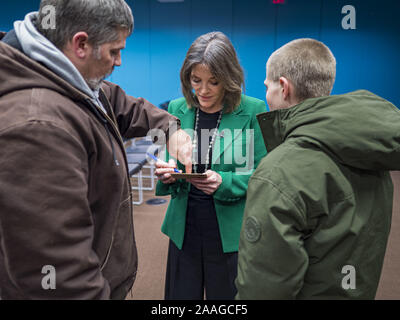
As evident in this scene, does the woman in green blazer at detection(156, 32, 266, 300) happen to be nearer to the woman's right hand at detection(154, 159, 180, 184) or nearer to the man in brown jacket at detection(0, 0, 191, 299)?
the woman's right hand at detection(154, 159, 180, 184)

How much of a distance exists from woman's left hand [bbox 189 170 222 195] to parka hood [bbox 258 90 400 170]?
0.54 meters

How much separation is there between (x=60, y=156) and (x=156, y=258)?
241cm

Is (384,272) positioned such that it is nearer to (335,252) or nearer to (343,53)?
(335,252)

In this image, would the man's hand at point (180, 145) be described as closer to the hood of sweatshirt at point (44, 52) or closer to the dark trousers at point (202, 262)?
the dark trousers at point (202, 262)

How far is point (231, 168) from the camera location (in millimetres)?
1482

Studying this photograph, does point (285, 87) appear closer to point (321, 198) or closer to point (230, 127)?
point (321, 198)

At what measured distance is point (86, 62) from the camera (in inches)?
31.2

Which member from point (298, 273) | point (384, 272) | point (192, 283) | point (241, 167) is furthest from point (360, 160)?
point (384, 272)

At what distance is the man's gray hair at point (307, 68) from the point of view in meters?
0.94

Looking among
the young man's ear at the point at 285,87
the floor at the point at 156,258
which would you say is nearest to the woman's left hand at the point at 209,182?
the young man's ear at the point at 285,87

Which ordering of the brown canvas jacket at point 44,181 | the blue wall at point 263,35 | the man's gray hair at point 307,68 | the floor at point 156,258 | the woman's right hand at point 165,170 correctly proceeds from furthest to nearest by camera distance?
1. the blue wall at point 263,35
2. the floor at point 156,258
3. the woman's right hand at point 165,170
4. the man's gray hair at point 307,68
5. the brown canvas jacket at point 44,181

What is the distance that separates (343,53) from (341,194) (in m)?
5.98

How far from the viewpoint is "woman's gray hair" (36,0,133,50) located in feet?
2.41

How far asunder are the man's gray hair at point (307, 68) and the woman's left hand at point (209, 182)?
0.53m
